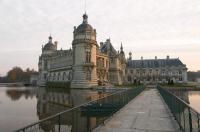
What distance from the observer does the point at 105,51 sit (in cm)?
9006

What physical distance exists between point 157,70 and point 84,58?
6031 centimetres

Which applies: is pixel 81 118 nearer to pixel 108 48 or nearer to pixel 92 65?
pixel 92 65

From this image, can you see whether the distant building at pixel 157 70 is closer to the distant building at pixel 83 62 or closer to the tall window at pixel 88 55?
the distant building at pixel 83 62

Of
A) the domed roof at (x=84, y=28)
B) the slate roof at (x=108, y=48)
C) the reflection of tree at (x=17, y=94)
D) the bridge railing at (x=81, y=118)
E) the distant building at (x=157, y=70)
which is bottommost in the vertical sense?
the reflection of tree at (x=17, y=94)

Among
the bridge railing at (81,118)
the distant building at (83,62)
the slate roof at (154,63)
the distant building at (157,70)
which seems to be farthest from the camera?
the slate roof at (154,63)

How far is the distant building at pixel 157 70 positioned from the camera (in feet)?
382

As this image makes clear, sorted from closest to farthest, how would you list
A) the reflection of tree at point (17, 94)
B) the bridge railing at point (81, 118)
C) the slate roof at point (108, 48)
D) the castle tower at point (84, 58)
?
1. the bridge railing at point (81, 118)
2. the reflection of tree at point (17, 94)
3. the castle tower at point (84, 58)
4. the slate roof at point (108, 48)

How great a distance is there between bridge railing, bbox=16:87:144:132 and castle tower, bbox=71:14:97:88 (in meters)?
51.7

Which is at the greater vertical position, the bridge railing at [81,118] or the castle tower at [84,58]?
the castle tower at [84,58]

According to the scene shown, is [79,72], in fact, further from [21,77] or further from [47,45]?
[21,77]

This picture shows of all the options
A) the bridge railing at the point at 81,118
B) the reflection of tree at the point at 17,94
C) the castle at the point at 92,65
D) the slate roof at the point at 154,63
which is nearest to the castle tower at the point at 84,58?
the castle at the point at 92,65

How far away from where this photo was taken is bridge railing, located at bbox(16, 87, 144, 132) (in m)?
6.98

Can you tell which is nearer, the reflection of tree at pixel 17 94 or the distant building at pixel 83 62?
the reflection of tree at pixel 17 94

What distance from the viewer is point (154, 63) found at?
12106 centimetres
